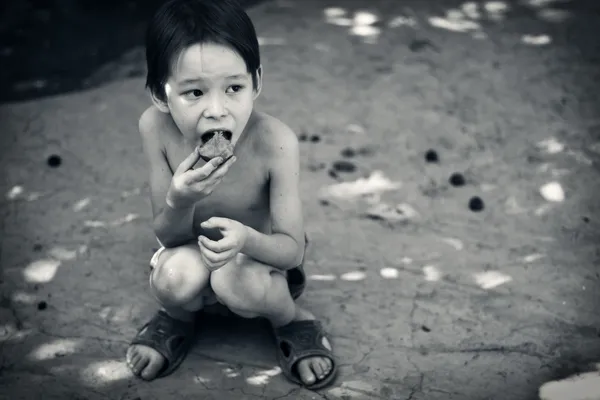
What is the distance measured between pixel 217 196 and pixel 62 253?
1379mm

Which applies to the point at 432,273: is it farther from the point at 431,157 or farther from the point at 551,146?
the point at 551,146

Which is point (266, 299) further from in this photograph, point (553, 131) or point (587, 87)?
point (587, 87)

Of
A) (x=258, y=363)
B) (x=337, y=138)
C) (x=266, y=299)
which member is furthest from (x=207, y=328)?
(x=337, y=138)

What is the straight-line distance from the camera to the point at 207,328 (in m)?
3.65

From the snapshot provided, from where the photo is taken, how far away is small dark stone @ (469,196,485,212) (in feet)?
14.6

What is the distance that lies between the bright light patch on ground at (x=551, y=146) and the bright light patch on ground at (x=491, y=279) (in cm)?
122

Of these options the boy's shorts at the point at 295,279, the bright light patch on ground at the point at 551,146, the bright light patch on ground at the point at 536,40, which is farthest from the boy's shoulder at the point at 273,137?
the bright light patch on ground at the point at 536,40

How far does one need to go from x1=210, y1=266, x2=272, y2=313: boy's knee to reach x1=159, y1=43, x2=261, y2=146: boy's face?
1.81 ft

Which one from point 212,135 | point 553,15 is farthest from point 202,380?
point 553,15

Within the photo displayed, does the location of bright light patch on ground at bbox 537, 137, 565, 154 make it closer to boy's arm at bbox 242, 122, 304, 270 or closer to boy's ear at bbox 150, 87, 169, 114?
boy's arm at bbox 242, 122, 304, 270

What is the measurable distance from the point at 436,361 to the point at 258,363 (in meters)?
0.82

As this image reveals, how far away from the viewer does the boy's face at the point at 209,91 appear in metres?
2.80

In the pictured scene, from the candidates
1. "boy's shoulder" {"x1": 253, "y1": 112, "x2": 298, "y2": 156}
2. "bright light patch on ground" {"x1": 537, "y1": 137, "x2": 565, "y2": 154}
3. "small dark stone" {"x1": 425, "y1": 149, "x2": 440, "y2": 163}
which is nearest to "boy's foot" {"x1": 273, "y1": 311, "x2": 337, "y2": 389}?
"boy's shoulder" {"x1": 253, "y1": 112, "x2": 298, "y2": 156}

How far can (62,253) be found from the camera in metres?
4.16
